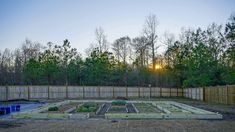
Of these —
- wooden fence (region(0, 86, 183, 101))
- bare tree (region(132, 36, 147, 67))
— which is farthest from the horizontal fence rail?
bare tree (region(132, 36, 147, 67))

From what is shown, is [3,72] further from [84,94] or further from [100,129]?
[100,129]

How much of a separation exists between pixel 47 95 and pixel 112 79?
16513 mm

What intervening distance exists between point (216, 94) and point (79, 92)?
2213cm

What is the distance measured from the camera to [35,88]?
151ft

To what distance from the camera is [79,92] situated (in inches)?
2012

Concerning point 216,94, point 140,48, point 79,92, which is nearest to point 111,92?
point 79,92

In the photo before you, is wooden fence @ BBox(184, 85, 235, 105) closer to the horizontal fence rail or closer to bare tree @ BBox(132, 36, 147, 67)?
the horizontal fence rail

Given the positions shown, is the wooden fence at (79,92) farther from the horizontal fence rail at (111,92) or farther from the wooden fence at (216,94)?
the wooden fence at (216,94)

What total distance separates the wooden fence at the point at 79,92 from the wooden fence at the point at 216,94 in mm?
7620

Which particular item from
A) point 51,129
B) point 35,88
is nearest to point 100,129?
point 51,129

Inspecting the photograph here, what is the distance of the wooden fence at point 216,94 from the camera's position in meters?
31.9

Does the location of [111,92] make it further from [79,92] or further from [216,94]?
[216,94]

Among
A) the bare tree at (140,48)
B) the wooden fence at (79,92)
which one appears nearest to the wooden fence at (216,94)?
the wooden fence at (79,92)

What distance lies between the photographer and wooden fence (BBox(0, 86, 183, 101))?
4219 cm
